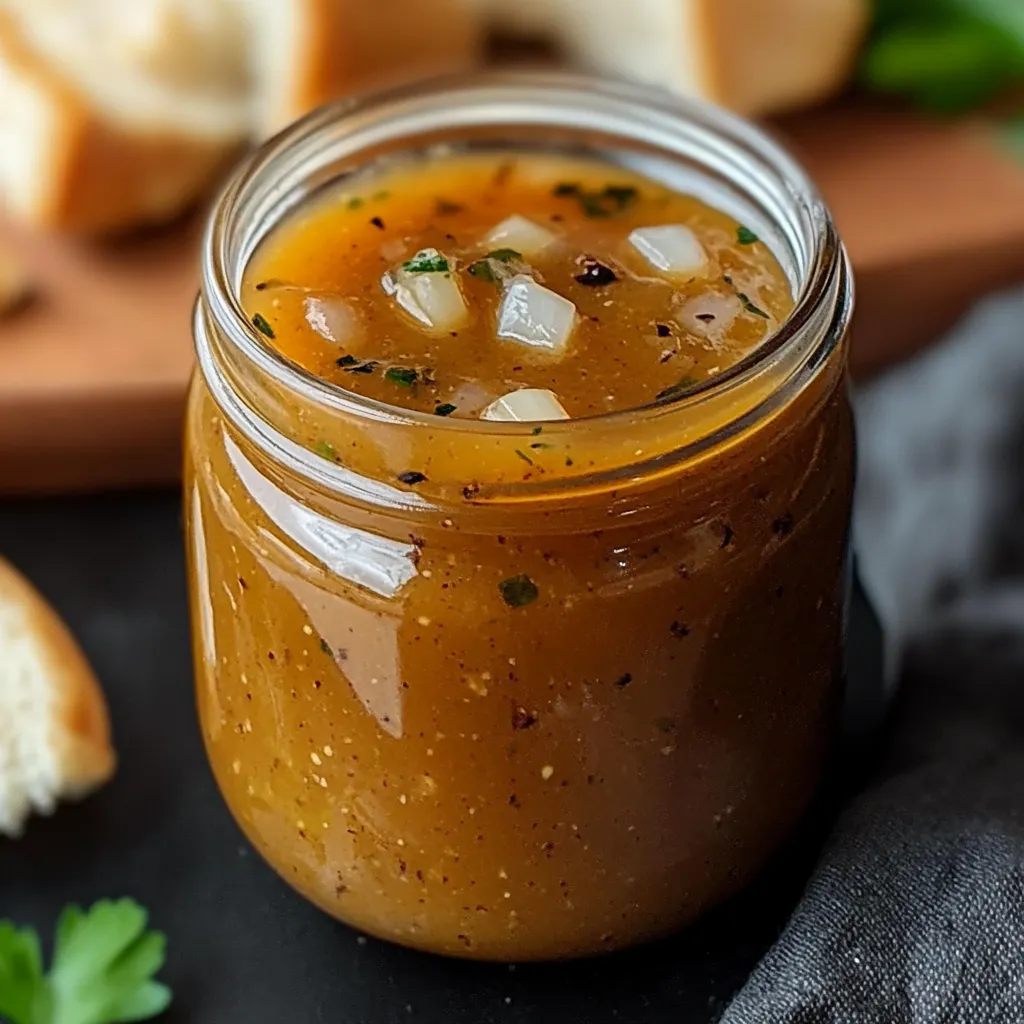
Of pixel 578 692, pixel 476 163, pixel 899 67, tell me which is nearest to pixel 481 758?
pixel 578 692

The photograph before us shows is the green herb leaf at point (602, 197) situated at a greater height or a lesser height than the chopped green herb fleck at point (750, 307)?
lesser

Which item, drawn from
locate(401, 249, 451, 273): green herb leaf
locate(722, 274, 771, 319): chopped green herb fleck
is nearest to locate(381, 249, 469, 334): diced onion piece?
locate(401, 249, 451, 273): green herb leaf

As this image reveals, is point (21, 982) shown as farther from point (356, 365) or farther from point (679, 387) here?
point (679, 387)

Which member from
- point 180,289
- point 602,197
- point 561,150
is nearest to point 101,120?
point 180,289

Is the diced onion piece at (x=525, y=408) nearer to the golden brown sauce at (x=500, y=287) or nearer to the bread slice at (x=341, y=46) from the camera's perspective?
the golden brown sauce at (x=500, y=287)

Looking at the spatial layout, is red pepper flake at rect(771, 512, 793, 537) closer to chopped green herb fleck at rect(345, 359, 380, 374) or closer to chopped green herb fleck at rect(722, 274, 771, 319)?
chopped green herb fleck at rect(722, 274, 771, 319)

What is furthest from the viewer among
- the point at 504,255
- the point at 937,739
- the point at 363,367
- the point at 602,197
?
the point at 937,739

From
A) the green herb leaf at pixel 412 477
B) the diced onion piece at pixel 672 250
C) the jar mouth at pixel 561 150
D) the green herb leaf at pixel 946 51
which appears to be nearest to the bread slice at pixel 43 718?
the jar mouth at pixel 561 150
